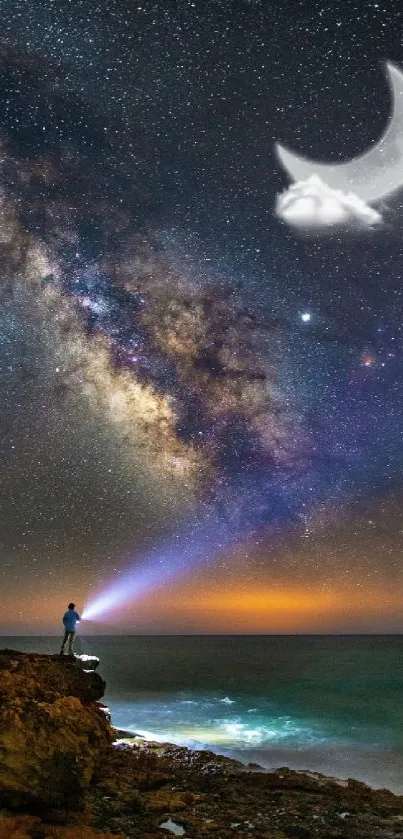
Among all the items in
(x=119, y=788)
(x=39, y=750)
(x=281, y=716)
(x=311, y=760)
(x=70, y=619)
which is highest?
(x=70, y=619)

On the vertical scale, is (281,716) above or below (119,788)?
below

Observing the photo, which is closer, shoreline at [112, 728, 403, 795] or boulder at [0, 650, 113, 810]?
boulder at [0, 650, 113, 810]

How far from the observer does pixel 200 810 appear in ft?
38.9

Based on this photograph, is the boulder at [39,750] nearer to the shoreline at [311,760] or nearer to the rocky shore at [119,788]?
the rocky shore at [119,788]

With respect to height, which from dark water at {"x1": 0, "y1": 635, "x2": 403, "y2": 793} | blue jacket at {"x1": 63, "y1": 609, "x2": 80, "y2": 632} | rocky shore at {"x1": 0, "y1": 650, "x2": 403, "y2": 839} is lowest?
dark water at {"x1": 0, "y1": 635, "x2": 403, "y2": 793}

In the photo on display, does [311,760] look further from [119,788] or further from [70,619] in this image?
[119,788]

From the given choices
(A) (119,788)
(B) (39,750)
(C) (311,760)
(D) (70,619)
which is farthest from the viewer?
(C) (311,760)

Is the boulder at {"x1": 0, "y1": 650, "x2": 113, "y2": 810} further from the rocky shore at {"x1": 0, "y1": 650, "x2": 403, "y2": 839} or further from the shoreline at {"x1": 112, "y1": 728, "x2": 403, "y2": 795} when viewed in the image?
the shoreline at {"x1": 112, "y1": 728, "x2": 403, "y2": 795}

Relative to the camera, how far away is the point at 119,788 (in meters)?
12.4

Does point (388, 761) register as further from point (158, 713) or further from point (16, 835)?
point (16, 835)

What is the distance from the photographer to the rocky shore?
8.80m

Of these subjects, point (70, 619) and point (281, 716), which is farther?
point (281, 716)

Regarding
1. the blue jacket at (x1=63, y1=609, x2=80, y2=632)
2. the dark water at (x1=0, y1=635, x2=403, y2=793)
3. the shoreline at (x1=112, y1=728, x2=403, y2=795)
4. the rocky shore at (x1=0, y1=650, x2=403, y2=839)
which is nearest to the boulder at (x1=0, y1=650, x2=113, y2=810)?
the rocky shore at (x1=0, y1=650, x2=403, y2=839)

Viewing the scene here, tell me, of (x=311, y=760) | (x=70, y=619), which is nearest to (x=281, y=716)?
(x=311, y=760)
